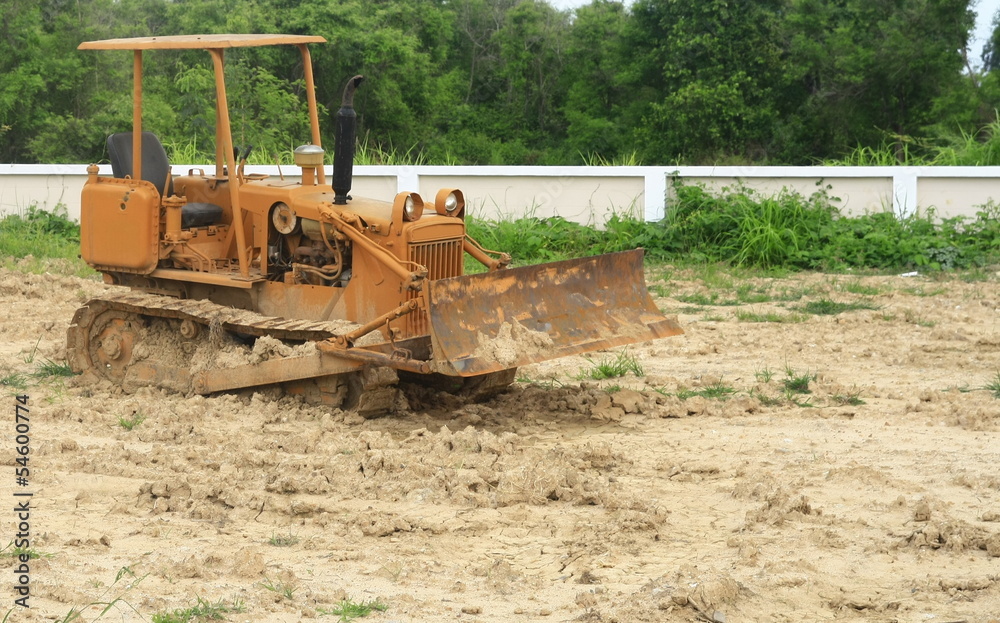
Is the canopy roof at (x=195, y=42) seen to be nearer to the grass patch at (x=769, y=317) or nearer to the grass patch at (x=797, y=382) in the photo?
the grass patch at (x=797, y=382)

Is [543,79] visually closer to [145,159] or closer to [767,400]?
[145,159]

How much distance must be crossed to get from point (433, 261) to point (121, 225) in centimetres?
220

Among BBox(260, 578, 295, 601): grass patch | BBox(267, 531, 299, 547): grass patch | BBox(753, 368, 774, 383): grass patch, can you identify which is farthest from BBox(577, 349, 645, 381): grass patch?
BBox(260, 578, 295, 601): grass patch

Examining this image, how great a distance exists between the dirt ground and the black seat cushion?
115 centimetres

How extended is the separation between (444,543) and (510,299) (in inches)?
85.3

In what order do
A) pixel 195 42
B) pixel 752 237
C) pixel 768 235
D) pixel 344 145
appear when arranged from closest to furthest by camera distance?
pixel 344 145, pixel 195 42, pixel 768 235, pixel 752 237

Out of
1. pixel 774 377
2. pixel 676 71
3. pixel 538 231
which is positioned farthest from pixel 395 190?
pixel 676 71

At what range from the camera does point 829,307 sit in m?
10.6

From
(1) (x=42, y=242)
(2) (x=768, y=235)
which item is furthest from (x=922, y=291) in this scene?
(1) (x=42, y=242)

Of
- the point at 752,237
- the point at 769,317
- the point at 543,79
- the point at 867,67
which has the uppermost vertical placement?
the point at 543,79

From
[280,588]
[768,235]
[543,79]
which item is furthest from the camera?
[543,79]

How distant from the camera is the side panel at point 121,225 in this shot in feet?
25.8

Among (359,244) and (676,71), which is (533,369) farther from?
(676,71)

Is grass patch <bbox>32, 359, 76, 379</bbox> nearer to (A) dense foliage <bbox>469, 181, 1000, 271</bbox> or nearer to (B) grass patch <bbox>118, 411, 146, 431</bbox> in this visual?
(B) grass patch <bbox>118, 411, 146, 431</bbox>
